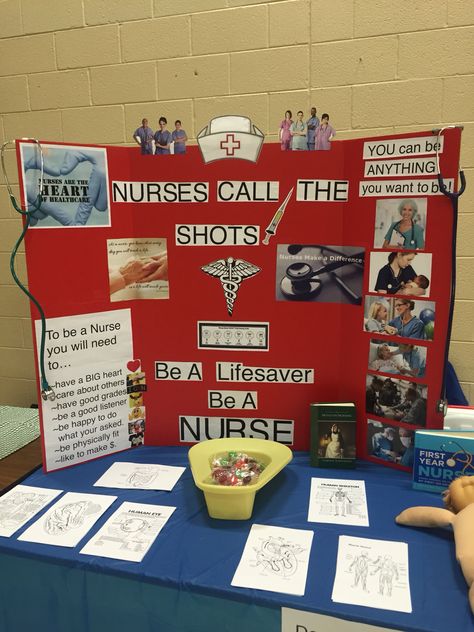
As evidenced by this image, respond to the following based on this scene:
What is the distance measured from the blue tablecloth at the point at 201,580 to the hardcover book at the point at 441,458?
38mm

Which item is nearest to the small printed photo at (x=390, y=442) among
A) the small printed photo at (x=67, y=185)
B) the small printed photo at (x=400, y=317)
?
the small printed photo at (x=400, y=317)

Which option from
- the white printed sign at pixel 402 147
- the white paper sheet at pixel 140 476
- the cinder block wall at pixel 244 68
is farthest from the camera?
the cinder block wall at pixel 244 68

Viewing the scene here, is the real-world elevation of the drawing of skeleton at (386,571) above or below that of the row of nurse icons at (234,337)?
below

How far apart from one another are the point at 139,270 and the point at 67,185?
28 cm

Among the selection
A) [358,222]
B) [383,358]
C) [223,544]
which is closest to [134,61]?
[358,222]

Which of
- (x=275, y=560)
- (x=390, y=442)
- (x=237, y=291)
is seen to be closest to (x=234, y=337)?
(x=237, y=291)

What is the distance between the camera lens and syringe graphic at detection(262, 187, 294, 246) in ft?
4.23

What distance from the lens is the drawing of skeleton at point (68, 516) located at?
1.07m

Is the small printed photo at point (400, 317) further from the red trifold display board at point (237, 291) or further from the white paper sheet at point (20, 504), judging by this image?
the white paper sheet at point (20, 504)

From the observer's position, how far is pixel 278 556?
0.95m

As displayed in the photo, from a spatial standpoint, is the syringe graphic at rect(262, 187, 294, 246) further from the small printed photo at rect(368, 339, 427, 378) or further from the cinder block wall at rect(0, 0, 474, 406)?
the cinder block wall at rect(0, 0, 474, 406)

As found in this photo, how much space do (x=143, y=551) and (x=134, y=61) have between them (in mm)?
1826

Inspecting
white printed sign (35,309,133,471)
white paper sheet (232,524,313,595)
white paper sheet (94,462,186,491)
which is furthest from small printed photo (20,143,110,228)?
white paper sheet (232,524,313,595)

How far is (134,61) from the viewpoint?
2014 millimetres
